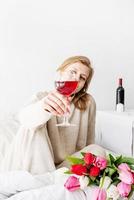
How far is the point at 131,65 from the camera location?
2590mm

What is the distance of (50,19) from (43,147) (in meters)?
1.18

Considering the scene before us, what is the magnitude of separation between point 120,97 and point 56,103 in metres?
1.15

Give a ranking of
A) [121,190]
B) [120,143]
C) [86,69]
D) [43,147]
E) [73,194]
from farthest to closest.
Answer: [120,143]
[86,69]
[43,147]
[73,194]
[121,190]

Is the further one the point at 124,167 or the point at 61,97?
the point at 61,97

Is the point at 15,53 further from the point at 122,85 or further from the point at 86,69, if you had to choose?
the point at 122,85

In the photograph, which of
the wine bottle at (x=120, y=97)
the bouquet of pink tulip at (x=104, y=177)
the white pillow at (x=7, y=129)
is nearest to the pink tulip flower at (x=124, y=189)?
the bouquet of pink tulip at (x=104, y=177)

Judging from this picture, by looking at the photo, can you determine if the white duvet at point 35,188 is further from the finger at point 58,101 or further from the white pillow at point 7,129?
the white pillow at point 7,129

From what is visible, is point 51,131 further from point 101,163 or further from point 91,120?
point 101,163

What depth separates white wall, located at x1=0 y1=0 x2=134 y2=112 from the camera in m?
2.25

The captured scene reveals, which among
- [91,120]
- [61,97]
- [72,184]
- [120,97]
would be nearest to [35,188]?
[72,184]

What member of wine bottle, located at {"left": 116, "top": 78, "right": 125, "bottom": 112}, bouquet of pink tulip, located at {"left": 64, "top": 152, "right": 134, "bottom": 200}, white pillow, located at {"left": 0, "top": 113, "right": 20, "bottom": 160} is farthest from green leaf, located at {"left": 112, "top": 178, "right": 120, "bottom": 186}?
wine bottle, located at {"left": 116, "top": 78, "right": 125, "bottom": 112}

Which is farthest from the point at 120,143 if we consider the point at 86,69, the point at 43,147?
the point at 43,147

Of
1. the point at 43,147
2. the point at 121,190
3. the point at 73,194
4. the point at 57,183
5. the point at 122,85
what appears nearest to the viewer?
the point at 121,190

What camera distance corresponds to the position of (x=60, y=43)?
2357 millimetres
